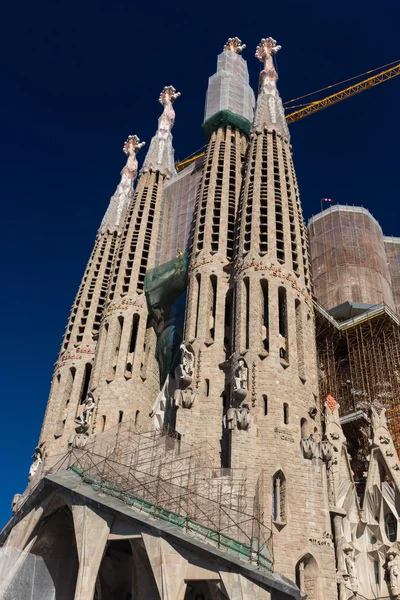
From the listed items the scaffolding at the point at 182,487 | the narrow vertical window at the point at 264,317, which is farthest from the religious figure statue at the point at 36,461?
the narrow vertical window at the point at 264,317

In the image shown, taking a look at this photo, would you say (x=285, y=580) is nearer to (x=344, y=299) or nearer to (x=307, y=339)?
(x=307, y=339)

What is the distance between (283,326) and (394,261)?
2164 cm

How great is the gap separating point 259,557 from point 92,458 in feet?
27.9

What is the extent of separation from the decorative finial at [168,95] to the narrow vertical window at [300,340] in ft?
105

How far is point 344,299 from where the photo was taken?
136 ft

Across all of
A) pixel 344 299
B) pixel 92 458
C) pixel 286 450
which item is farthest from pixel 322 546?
pixel 344 299

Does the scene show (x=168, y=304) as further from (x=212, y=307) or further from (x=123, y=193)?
(x=123, y=193)

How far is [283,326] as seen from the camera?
1175 inches

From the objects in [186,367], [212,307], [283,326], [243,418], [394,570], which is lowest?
[394,570]

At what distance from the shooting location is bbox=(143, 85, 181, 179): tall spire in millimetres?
48906

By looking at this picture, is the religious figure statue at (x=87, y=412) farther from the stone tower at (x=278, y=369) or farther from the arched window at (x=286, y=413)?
the arched window at (x=286, y=413)

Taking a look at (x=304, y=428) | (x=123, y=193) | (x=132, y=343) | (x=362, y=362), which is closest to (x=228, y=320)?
(x=132, y=343)

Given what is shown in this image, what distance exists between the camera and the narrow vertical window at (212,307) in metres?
31.5

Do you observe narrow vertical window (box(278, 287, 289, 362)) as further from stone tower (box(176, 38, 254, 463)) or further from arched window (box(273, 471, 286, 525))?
arched window (box(273, 471, 286, 525))
